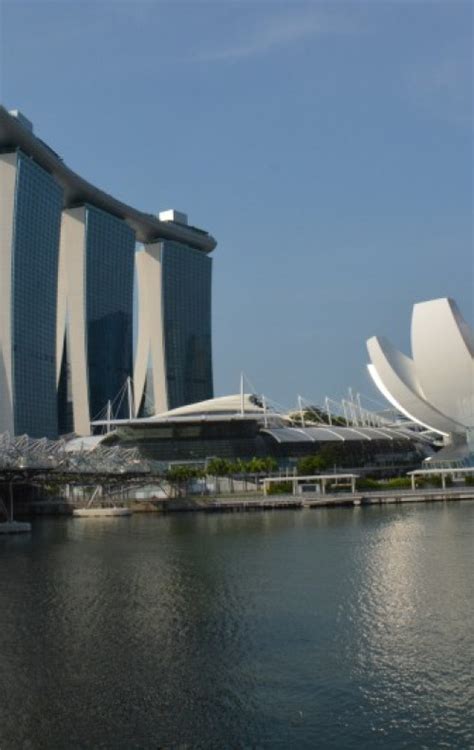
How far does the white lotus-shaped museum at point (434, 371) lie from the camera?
Result: 57656mm

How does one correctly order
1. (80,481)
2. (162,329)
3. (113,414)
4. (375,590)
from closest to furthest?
1. (375,590)
2. (80,481)
3. (113,414)
4. (162,329)

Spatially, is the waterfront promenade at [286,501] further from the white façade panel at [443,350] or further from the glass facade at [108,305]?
the glass facade at [108,305]

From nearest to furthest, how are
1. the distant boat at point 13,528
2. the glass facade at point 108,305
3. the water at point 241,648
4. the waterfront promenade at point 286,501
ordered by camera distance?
the water at point 241,648, the distant boat at point 13,528, the waterfront promenade at point 286,501, the glass facade at point 108,305

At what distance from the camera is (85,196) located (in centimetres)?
9019

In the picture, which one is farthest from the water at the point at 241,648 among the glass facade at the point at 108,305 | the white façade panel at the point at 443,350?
the glass facade at the point at 108,305

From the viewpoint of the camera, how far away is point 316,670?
585 inches

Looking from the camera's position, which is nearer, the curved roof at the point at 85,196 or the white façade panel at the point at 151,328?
the curved roof at the point at 85,196

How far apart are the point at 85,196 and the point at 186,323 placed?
72.4ft

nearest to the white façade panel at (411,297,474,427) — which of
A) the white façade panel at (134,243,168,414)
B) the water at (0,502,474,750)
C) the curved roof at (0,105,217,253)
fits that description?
the water at (0,502,474,750)

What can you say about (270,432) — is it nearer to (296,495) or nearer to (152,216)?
(296,495)

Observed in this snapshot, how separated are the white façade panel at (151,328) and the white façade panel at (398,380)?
43.6 m

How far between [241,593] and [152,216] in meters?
85.4

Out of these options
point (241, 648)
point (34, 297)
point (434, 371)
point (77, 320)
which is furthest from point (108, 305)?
point (241, 648)

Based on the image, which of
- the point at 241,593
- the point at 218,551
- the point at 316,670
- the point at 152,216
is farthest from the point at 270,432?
the point at 316,670
